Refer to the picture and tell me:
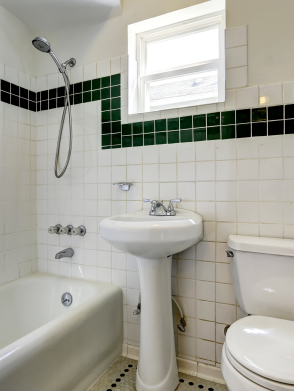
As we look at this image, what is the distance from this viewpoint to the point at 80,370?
1.24 meters

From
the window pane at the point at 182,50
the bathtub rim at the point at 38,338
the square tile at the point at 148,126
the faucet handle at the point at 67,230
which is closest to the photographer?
the bathtub rim at the point at 38,338

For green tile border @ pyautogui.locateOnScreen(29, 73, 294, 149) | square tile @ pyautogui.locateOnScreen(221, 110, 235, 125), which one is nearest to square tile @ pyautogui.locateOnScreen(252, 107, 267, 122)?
green tile border @ pyautogui.locateOnScreen(29, 73, 294, 149)

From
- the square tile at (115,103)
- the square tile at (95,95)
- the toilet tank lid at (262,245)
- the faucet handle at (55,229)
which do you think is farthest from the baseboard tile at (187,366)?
the square tile at (95,95)

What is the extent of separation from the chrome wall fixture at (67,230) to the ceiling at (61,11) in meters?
1.37

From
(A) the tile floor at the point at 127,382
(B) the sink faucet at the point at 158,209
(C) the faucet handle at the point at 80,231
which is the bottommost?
(A) the tile floor at the point at 127,382

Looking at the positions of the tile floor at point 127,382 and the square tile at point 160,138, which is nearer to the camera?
the tile floor at point 127,382

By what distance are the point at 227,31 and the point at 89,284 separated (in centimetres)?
167

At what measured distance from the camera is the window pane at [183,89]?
5.38 feet

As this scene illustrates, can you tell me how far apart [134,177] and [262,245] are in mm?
818

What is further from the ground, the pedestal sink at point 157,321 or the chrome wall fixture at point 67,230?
the chrome wall fixture at point 67,230

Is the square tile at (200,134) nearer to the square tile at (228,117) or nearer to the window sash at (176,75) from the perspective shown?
the square tile at (228,117)

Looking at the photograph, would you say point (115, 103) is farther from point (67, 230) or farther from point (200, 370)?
point (200, 370)

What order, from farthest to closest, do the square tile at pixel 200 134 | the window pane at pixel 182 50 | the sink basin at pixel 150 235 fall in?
the window pane at pixel 182 50, the square tile at pixel 200 134, the sink basin at pixel 150 235

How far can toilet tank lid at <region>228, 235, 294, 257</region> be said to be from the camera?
44.2 inches
